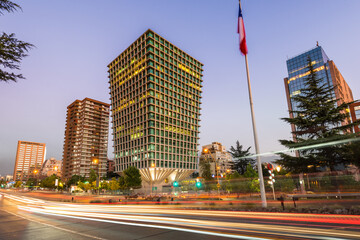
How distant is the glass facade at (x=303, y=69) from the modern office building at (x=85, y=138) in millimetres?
120532

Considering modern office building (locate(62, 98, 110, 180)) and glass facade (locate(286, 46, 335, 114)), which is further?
modern office building (locate(62, 98, 110, 180))

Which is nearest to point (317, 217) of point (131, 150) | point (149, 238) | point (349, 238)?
point (349, 238)

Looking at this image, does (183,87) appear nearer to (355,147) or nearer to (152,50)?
(152,50)

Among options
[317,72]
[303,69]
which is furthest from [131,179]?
[303,69]

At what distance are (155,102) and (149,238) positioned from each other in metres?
75.4

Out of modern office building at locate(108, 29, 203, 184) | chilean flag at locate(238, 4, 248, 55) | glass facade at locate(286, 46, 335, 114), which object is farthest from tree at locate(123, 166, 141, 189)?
glass facade at locate(286, 46, 335, 114)

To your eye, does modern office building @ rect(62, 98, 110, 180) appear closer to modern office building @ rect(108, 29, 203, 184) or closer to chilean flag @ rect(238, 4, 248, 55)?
modern office building @ rect(108, 29, 203, 184)

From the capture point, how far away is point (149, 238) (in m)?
8.20

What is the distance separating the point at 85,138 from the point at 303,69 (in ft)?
435

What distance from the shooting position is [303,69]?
97562 mm

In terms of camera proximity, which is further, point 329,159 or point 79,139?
point 79,139

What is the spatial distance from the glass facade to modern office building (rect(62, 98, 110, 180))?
121 m

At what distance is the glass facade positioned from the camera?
91250 mm

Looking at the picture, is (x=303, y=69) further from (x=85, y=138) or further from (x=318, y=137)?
(x=85, y=138)
